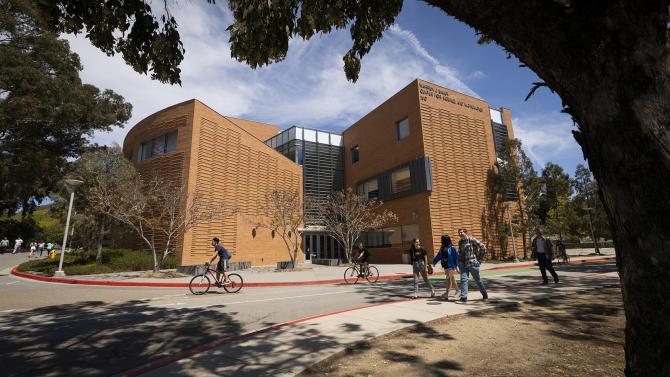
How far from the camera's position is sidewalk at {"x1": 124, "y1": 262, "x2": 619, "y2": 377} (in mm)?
4305

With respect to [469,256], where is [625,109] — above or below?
above

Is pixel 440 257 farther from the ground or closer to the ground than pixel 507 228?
closer to the ground

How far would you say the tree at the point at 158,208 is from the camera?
63.5 feet

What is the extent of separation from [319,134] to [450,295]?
102 feet

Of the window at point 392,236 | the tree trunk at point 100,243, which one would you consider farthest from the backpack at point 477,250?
the tree trunk at point 100,243

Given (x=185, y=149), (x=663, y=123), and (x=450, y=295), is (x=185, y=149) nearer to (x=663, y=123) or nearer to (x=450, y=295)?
(x=450, y=295)

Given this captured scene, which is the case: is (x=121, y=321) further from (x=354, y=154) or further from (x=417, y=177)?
(x=354, y=154)

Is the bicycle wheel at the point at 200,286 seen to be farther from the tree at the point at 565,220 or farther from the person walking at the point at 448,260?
the tree at the point at 565,220

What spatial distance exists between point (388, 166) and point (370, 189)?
12.3 ft

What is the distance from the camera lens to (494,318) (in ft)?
22.0

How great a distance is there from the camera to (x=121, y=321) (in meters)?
7.24

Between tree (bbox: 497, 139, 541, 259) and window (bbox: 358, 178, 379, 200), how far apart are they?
1071cm

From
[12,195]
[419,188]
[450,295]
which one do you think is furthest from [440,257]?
[12,195]

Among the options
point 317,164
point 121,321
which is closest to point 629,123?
point 121,321
